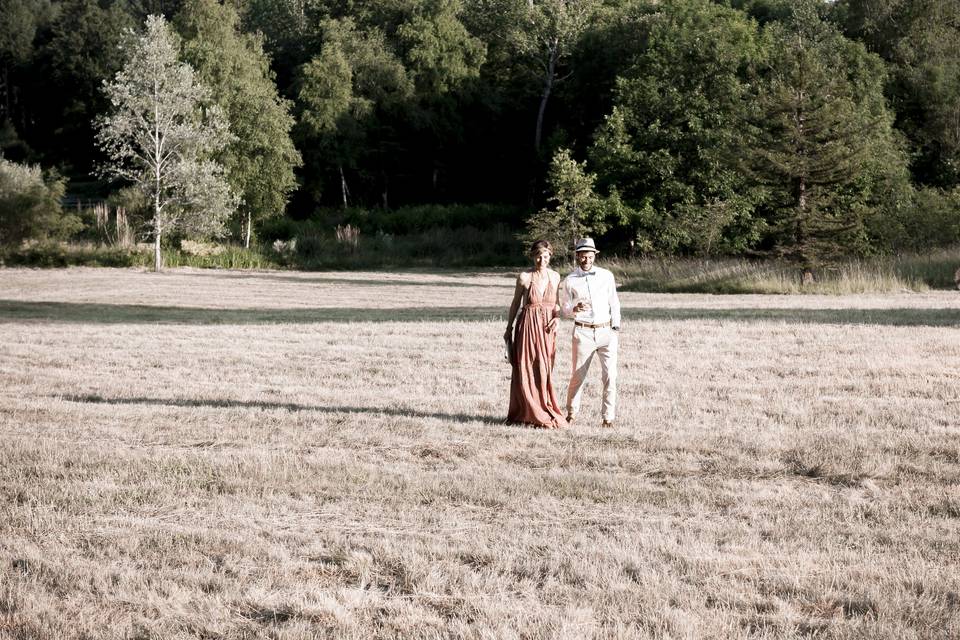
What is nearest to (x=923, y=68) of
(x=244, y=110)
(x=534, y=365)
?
(x=244, y=110)

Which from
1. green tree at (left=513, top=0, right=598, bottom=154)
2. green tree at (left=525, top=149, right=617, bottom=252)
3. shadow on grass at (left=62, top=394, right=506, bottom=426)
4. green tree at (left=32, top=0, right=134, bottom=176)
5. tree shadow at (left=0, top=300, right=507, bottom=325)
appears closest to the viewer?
shadow on grass at (left=62, top=394, right=506, bottom=426)

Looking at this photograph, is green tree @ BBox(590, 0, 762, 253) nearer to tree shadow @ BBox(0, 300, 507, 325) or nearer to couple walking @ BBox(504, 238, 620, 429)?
tree shadow @ BBox(0, 300, 507, 325)

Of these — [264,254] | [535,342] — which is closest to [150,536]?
[535,342]

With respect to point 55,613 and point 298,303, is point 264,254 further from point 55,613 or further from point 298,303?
point 55,613

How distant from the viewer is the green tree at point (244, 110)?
174 ft

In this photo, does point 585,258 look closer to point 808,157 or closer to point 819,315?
point 819,315

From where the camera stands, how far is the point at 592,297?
10.4m

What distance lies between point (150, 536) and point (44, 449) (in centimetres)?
Result: 298

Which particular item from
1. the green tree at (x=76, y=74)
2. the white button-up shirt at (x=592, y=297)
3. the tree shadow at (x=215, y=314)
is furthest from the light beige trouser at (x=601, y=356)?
the green tree at (x=76, y=74)

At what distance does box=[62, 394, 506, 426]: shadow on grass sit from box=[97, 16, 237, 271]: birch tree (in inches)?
1351

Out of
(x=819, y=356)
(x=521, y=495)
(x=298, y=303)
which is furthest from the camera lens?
(x=298, y=303)

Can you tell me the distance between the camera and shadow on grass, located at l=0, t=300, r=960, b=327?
2134 centimetres

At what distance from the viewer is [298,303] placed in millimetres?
29625

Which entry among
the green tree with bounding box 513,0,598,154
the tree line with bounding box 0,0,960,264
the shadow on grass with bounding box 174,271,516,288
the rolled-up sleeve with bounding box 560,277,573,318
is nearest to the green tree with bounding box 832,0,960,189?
the tree line with bounding box 0,0,960,264
